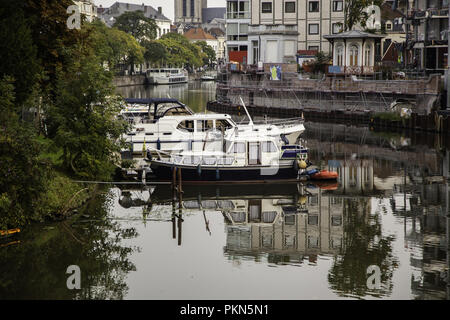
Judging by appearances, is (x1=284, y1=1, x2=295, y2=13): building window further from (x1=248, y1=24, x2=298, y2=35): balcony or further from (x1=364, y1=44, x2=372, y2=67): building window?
(x1=364, y1=44, x2=372, y2=67): building window

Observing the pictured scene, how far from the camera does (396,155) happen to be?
4509 cm

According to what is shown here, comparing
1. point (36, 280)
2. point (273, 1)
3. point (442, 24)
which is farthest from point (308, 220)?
point (273, 1)

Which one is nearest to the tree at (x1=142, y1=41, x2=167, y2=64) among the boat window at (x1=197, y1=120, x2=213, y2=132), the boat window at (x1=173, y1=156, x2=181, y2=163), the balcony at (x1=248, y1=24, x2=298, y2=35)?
the balcony at (x1=248, y1=24, x2=298, y2=35)

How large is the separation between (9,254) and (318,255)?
10.0 m

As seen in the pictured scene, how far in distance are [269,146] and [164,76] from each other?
108701 mm

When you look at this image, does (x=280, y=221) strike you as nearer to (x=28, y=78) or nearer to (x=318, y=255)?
(x=318, y=255)

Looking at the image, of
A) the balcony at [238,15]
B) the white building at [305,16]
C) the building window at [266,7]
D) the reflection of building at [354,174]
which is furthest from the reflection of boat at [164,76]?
the reflection of building at [354,174]

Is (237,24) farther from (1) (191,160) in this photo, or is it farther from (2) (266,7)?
(1) (191,160)

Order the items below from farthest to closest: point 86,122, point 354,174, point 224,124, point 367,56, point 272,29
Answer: point 272,29 < point 367,56 < point 224,124 < point 354,174 < point 86,122

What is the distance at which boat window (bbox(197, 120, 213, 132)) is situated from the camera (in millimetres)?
42044

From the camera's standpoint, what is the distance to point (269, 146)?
1400 inches

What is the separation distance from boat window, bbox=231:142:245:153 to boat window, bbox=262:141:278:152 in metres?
0.98

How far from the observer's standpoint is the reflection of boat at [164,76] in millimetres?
141500

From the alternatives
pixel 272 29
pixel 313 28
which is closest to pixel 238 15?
pixel 313 28
